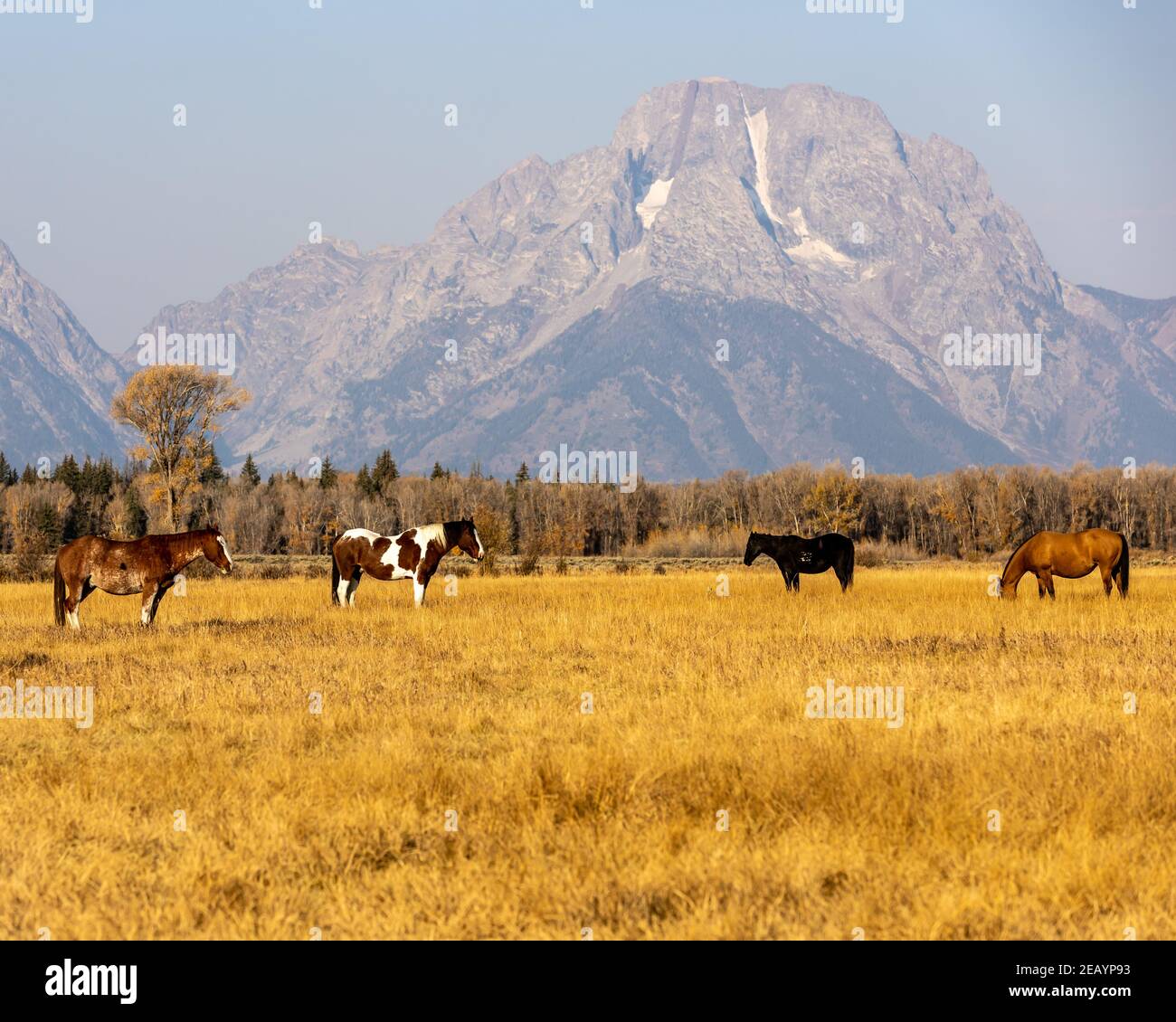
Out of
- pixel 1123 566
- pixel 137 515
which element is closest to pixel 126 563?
pixel 1123 566

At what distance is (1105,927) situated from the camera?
661 cm

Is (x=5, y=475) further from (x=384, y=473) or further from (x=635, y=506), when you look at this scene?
(x=635, y=506)

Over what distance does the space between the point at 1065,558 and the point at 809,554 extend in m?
6.62

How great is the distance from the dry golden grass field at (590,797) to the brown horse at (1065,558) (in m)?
9.25

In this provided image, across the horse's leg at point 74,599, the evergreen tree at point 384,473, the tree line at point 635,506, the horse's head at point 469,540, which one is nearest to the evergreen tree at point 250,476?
the tree line at point 635,506

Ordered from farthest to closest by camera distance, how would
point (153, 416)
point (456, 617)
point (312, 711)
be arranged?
point (153, 416) → point (456, 617) → point (312, 711)

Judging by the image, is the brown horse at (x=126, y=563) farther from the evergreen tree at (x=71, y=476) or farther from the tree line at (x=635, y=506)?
the evergreen tree at (x=71, y=476)

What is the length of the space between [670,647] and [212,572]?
104 feet

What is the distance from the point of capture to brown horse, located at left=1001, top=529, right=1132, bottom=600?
1019 inches

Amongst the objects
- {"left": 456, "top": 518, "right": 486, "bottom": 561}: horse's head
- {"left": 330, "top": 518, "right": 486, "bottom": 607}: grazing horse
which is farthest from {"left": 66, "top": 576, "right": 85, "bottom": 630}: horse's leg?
{"left": 456, "top": 518, "right": 486, "bottom": 561}: horse's head

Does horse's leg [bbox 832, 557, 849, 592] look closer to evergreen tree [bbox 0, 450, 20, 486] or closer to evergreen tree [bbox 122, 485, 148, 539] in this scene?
evergreen tree [bbox 122, 485, 148, 539]

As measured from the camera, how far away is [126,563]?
792 inches
